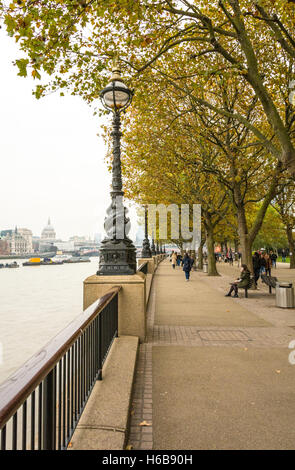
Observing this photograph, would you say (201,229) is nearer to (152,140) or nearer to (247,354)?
(152,140)

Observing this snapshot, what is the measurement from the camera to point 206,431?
11.6 feet

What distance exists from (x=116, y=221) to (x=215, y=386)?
391cm

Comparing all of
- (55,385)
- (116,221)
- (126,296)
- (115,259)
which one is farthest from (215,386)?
(116,221)

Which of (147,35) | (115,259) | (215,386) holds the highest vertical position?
(147,35)

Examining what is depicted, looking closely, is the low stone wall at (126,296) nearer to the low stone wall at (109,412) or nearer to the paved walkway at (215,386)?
the paved walkway at (215,386)

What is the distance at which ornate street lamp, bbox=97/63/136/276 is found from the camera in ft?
23.0

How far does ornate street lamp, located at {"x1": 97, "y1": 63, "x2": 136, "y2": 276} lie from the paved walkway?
1856 mm

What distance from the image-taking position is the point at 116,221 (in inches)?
284

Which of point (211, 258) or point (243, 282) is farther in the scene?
point (211, 258)

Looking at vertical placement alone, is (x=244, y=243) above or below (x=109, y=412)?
above

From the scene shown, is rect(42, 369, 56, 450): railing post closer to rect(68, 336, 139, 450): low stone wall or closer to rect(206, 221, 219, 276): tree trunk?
rect(68, 336, 139, 450): low stone wall

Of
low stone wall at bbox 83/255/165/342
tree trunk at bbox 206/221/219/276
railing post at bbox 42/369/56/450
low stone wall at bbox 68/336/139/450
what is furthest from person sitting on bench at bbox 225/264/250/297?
railing post at bbox 42/369/56/450

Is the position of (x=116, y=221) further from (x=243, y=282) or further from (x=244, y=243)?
(x=244, y=243)

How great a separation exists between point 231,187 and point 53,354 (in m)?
16.1
